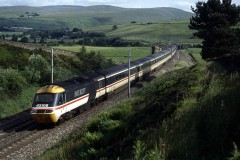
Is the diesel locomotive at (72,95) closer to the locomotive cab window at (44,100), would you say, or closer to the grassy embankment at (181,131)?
the locomotive cab window at (44,100)

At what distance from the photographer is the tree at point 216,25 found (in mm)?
45625

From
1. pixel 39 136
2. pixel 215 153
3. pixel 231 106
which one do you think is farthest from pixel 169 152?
pixel 39 136

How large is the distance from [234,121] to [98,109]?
25563mm

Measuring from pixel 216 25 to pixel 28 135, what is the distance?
33.1 metres

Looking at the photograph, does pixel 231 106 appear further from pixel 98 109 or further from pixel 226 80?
pixel 98 109

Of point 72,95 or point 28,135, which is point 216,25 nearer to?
point 72,95

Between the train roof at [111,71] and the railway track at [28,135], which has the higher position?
the train roof at [111,71]

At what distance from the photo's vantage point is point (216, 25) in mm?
49750

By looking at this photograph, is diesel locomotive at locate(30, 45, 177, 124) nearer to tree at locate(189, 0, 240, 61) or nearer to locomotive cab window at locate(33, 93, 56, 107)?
locomotive cab window at locate(33, 93, 56, 107)

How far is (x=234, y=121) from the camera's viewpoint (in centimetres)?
948

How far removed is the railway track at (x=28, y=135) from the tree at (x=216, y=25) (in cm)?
2008

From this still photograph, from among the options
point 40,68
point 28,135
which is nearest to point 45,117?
point 28,135

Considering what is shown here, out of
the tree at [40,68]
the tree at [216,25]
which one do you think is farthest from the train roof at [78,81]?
the tree at [216,25]

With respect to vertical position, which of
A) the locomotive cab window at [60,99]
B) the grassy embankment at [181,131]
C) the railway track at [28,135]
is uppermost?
the grassy embankment at [181,131]
